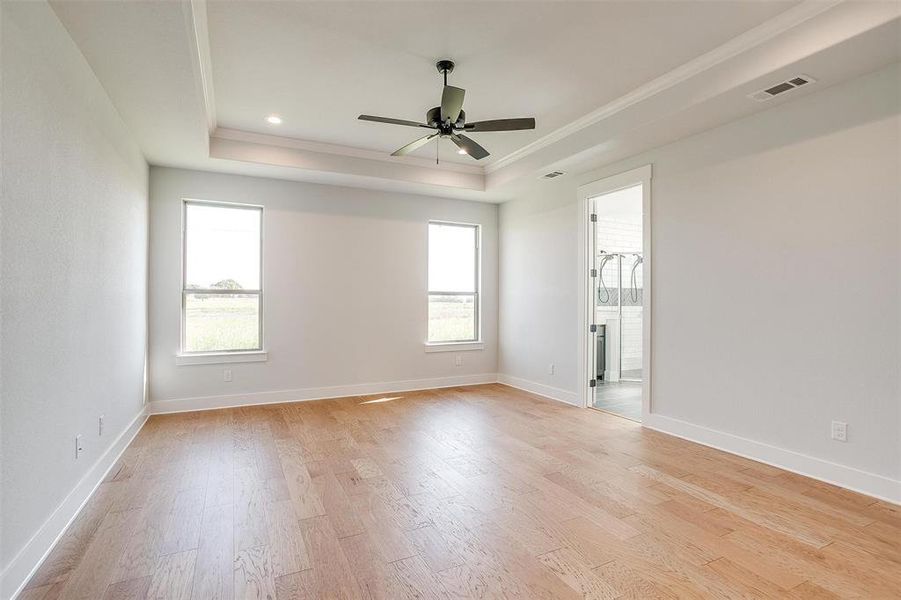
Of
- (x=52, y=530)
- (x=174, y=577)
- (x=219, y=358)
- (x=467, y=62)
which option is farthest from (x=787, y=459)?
(x=219, y=358)

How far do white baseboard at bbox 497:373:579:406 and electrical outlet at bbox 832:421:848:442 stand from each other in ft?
7.88

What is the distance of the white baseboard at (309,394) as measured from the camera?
15.6 feet

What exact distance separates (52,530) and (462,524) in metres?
1.94

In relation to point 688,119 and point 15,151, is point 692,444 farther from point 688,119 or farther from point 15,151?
point 15,151

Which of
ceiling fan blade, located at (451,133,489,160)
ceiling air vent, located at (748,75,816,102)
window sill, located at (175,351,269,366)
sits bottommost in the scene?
window sill, located at (175,351,269,366)

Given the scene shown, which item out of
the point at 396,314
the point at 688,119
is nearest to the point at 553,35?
the point at 688,119

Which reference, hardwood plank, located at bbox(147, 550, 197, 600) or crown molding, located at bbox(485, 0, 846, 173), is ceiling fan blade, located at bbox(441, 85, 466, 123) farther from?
hardwood plank, located at bbox(147, 550, 197, 600)

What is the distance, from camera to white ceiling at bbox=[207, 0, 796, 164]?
2.62 metres

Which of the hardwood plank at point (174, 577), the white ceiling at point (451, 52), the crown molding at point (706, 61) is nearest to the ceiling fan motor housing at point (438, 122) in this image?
the white ceiling at point (451, 52)

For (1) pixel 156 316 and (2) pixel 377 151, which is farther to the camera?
(2) pixel 377 151

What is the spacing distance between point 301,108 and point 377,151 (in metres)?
1.24

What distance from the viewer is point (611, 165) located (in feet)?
15.1

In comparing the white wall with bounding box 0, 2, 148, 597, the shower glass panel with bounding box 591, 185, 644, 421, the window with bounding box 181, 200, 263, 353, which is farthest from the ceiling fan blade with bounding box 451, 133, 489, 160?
the shower glass panel with bounding box 591, 185, 644, 421

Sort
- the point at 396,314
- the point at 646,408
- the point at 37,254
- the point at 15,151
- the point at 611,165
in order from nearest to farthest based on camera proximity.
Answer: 1. the point at 15,151
2. the point at 37,254
3. the point at 646,408
4. the point at 611,165
5. the point at 396,314
